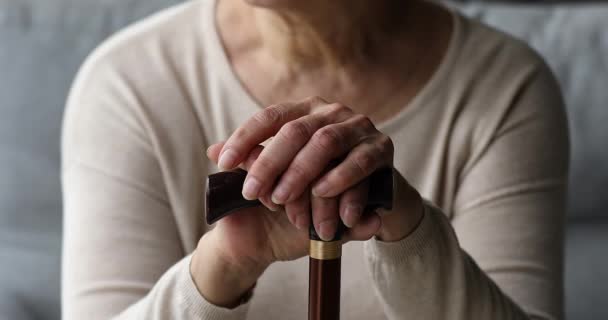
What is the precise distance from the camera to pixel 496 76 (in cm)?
129

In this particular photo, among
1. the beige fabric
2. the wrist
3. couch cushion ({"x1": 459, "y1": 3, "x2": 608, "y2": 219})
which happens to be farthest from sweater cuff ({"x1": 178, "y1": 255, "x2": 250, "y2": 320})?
couch cushion ({"x1": 459, "y1": 3, "x2": 608, "y2": 219})

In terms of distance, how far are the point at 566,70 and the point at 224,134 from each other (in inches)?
42.3

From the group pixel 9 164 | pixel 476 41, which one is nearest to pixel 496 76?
pixel 476 41

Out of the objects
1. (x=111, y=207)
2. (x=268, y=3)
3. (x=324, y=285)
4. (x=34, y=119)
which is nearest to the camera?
(x=324, y=285)

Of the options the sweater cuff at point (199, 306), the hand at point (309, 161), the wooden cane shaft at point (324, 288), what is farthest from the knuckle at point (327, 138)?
the sweater cuff at point (199, 306)

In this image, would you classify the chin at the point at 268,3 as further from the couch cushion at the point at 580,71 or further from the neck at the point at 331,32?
the couch cushion at the point at 580,71

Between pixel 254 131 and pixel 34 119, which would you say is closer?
pixel 254 131

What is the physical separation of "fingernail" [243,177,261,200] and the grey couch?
3.32ft

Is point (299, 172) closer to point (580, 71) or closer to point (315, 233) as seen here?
point (315, 233)

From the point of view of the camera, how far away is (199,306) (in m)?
0.97

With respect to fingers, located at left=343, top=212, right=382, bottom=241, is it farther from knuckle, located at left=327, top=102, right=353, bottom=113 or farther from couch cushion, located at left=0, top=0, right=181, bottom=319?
couch cushion, located at left=0, top=0, right=181, bottom=319

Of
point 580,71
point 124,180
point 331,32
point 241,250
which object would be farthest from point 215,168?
point 580,71

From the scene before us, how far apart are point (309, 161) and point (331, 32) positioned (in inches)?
17.7

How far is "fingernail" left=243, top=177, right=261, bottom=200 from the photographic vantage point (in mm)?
805
